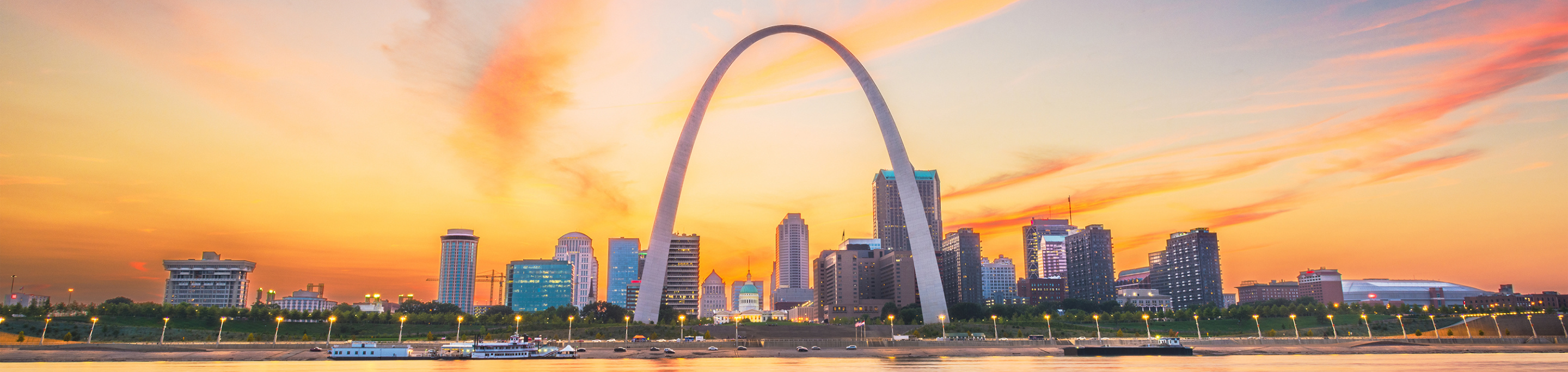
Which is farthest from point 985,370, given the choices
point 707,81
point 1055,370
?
point 707,81

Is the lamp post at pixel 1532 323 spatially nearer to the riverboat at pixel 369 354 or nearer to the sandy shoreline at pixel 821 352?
the sandy shoreline at pixel 821 352

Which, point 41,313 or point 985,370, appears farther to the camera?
point 41,313

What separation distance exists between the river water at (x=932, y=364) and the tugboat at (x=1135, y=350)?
2.75 meters

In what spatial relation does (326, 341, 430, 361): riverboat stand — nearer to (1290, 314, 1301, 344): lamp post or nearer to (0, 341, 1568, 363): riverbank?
(0, 341, 1568, 363): riverbank

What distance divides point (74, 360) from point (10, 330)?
33579 millimetres

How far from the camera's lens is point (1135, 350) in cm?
5366

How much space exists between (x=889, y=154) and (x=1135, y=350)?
86.9 feet

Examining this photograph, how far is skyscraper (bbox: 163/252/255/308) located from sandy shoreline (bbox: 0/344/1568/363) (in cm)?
14112

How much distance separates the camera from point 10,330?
70.0m

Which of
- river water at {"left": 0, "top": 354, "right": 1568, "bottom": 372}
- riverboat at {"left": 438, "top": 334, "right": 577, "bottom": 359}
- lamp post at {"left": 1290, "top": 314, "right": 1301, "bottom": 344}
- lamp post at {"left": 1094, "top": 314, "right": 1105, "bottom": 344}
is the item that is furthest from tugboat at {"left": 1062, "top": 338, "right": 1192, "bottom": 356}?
riverboat at {"left": 438, "top": 334, "right": 577, "bottom": 359}

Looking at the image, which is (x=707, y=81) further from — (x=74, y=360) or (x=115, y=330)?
(x=115, y=330)

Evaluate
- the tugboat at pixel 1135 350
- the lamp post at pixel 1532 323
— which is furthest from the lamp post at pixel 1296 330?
the lamp post at pixel 1532 323

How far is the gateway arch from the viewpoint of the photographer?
226 ft

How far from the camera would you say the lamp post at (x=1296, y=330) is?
5847 centimetres
